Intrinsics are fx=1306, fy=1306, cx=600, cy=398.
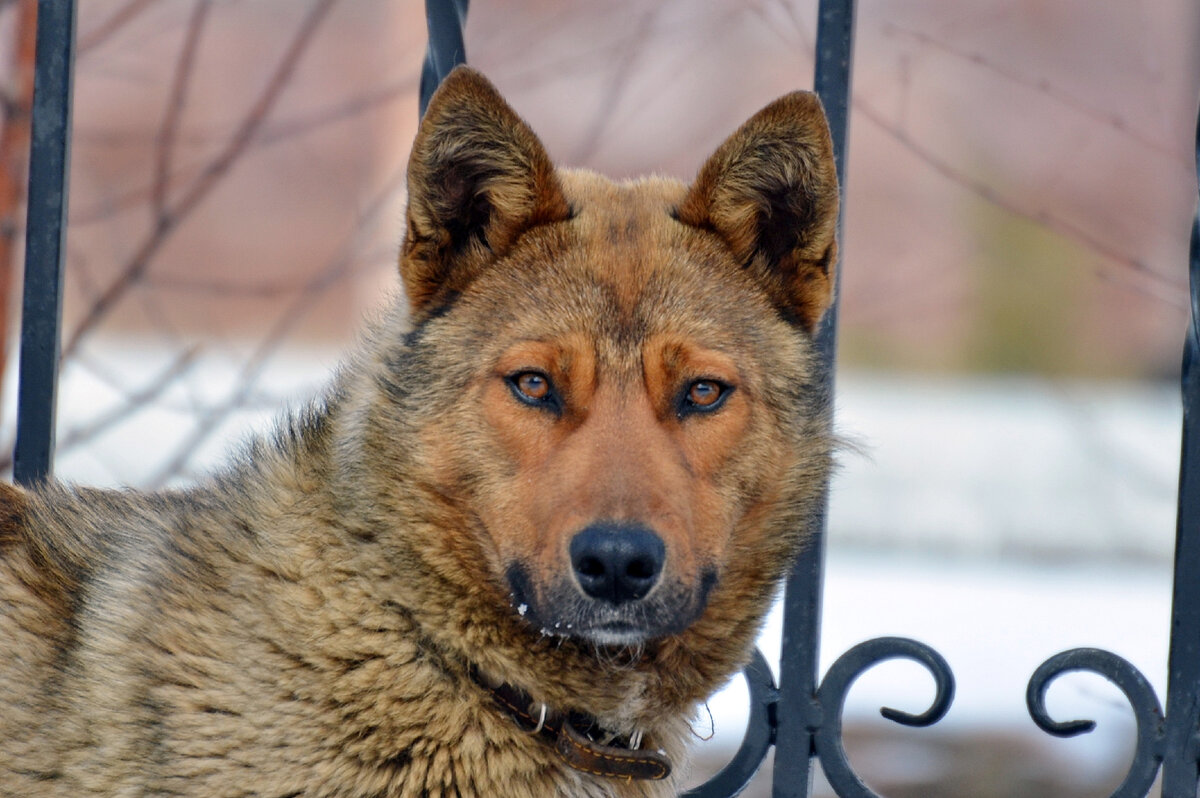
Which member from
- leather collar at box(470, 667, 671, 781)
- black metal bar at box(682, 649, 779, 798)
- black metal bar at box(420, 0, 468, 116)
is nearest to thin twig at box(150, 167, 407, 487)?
black metal bar at box(420, 0, 468, 116)

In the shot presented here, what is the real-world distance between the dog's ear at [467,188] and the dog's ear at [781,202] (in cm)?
35

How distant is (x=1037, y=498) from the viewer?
1169 centimetres

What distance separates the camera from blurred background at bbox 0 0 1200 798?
409cm

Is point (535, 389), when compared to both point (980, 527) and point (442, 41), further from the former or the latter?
point (980, 527)

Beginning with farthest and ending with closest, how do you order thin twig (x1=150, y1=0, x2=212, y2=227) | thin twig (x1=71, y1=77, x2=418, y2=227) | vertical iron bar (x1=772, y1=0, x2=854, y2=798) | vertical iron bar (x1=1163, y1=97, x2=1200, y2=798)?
thin twig (x1=71, y1=77, x2=418, y2=227) < thin twig (x1=150, y1=0, x2=212, y2=227) < vertical iron bar (x1=772, y1=0, x2=854, y2=798) < vertical iron bar (x1=1163, y1=97, x2=1200, y2=798)

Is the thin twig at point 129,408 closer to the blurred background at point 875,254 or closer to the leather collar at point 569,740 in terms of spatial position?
the blurred background at point 875,254

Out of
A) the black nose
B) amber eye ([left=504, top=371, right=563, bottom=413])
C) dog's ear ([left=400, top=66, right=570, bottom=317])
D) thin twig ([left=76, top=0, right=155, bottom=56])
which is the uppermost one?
thin twig ([left=76, top=0, right=155, bottom=56])

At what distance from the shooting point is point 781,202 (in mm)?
2902

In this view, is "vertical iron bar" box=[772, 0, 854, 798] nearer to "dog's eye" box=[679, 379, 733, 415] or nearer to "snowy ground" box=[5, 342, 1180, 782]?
"dog's eye" box=[679, 379, 733, 415]

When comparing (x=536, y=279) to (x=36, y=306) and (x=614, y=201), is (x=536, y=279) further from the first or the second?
(x=36, y=306)

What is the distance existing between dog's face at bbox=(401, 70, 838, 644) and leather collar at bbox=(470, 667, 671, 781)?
0.20 m

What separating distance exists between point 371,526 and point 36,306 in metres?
Result: 0.92

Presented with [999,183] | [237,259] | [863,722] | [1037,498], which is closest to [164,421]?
[237,259]

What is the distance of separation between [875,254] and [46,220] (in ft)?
24.8
